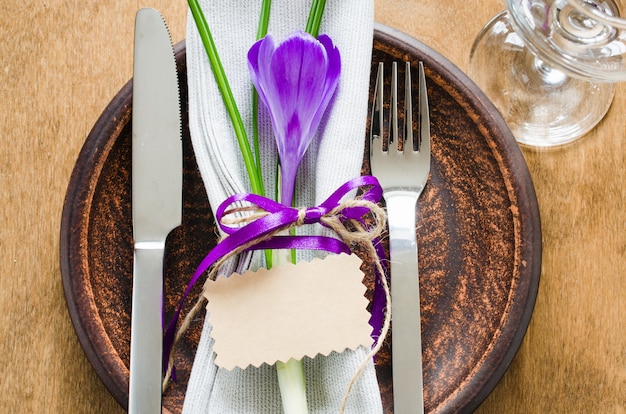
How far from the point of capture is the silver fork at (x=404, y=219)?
19.5 inches

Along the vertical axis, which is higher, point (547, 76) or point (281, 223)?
point (547, 76)

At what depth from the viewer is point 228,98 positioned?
496 millimetres

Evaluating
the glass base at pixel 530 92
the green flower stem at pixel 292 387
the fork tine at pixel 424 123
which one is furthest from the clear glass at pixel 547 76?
the green flower stem at pixel 292 387

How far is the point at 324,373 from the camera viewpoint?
49cm

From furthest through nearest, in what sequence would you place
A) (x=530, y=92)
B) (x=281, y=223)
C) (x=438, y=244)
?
(x=530, y=92)
(x=438, y=244)
(x=281, y=223)

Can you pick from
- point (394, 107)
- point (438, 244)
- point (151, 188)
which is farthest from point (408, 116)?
point (151, 188)

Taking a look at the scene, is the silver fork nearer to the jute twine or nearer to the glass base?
the jute twine

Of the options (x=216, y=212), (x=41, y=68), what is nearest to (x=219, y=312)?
(x=216, y=212)

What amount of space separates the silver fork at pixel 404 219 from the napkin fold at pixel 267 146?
3 cm

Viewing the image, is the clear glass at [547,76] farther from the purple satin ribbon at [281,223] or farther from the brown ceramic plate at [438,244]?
the purple satin ribbon at [281,223]

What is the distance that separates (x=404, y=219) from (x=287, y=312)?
131 millimetres

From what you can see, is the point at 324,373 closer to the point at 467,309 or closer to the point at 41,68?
the point at 467,309

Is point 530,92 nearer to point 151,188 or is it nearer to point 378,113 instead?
point 378,113

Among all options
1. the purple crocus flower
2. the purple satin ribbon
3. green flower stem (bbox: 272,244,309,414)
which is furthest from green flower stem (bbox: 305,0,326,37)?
green flower stem (bbox: 272,244,309,414)
